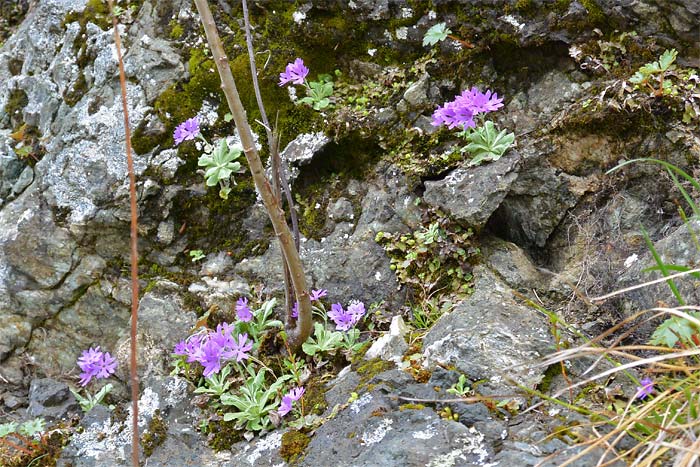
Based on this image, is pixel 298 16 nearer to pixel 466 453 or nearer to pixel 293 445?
pixel 293 445

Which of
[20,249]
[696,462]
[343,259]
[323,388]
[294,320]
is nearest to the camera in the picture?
[696,462]

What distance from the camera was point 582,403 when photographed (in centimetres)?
243

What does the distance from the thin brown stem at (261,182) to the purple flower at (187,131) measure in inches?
41.3

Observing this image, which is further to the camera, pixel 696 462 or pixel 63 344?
pixel 63 344

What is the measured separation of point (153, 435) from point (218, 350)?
0.55 meters

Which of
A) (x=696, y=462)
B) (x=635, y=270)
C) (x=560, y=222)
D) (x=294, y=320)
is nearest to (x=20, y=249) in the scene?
(x=294, y=320)

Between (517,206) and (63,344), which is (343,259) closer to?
(517,206)

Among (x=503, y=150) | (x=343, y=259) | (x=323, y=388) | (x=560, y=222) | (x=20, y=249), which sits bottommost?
(x=323, y=388)

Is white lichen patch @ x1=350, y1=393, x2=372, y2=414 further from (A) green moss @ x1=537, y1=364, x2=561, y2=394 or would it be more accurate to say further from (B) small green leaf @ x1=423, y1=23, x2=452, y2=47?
(B) small green leaf @ x1=423, y1=23, x2=452, y2=47

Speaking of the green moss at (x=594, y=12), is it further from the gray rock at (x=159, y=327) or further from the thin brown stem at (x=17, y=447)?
the thin brown stem at (x=17, y=447)

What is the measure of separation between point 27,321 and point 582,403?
3.49 m

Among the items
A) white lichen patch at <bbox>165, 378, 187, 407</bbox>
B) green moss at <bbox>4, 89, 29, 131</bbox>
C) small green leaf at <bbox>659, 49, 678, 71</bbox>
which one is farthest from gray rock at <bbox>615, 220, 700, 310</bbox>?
green moss at <bbox>4, 89, 29, 131</bbox>

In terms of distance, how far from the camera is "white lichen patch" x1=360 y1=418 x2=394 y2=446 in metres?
2.49

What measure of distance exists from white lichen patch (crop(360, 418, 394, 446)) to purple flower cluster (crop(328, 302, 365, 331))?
3.20 ft
